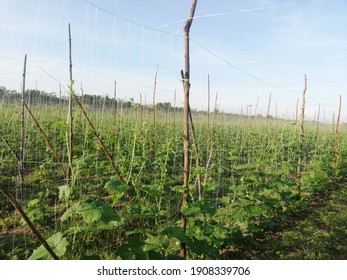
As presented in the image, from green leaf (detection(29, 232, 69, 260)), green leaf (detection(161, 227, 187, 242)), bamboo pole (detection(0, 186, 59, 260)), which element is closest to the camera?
bamboo pole (detection(0, 186, 59, 260))

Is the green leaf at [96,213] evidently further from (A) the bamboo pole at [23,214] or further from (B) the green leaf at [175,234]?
(B) the green leaf at [175,234]

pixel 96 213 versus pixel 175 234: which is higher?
pixel 96 213

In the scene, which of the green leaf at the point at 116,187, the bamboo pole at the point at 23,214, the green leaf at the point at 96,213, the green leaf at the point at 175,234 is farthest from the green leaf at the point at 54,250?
the green leaf at the point at 175,234

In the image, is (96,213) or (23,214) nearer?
(23,214)

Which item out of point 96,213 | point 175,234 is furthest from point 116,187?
point 175,234

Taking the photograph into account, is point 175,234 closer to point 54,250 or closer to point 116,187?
point 116,187

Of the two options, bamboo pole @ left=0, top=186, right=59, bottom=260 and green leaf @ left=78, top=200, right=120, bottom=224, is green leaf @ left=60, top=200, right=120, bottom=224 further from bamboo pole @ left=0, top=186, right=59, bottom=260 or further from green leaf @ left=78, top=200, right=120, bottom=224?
bamboo pole @ left=0, top=186, right=59, bottom=260

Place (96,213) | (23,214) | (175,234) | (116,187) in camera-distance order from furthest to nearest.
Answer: (116,187) < (175,234) < (96,213) < (23,214)

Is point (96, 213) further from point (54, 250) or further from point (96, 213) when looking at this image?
point (54, 250)

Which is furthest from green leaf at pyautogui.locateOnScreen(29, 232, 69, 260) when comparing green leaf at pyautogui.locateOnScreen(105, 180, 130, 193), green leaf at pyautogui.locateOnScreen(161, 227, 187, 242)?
green leaf at pyautogui.locateOnScreen(161, 227, 187, 242)

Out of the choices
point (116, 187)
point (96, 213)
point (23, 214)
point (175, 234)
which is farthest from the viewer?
point (116, 187)

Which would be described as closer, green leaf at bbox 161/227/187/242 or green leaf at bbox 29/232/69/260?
green leaf at bbox 29/232/69/260
